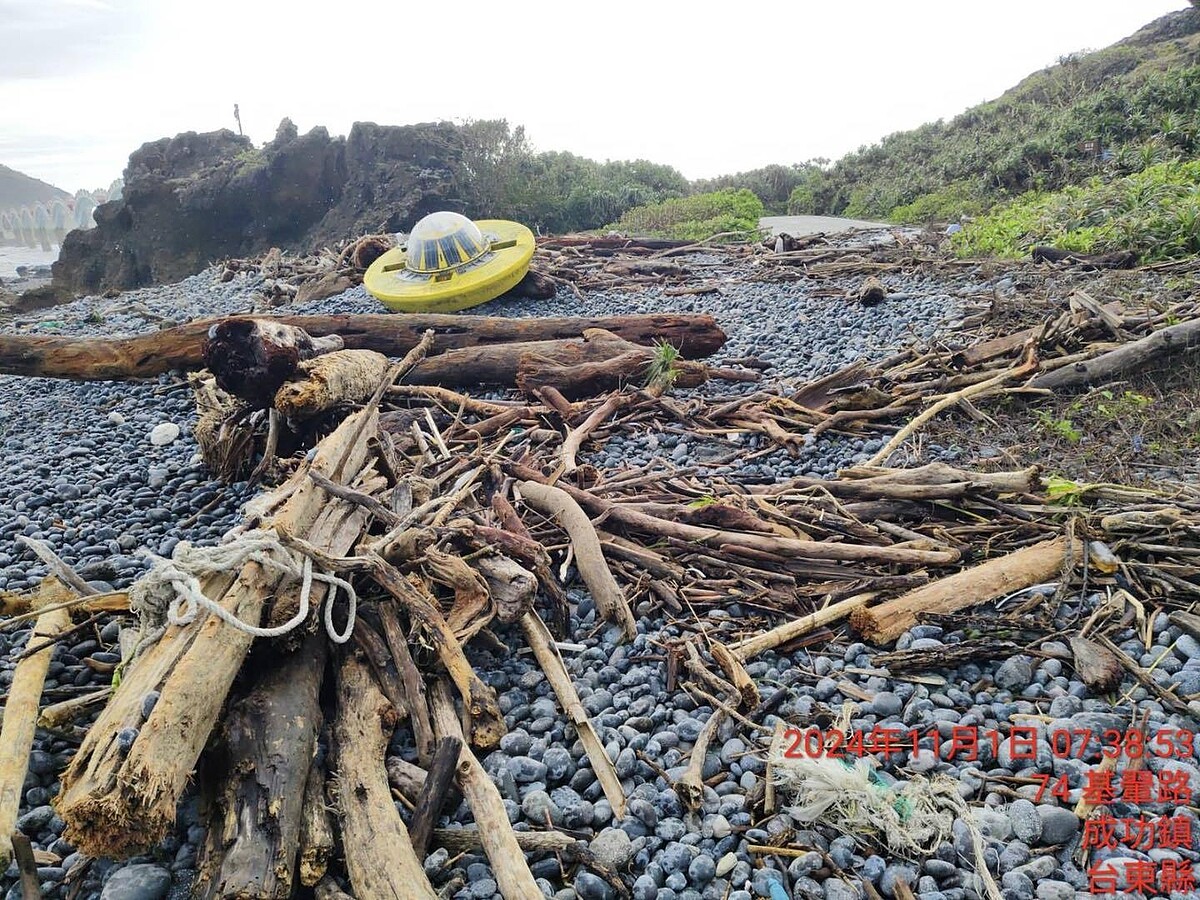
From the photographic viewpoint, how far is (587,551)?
3.22m

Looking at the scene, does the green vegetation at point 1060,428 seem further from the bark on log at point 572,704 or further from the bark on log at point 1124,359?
the bark on log at point 572,704

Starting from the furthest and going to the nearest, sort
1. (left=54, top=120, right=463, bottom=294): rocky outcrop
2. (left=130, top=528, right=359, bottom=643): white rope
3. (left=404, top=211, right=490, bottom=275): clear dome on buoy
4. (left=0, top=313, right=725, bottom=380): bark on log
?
(left=54, top=120, right=463, bottom=294): rocky outcrop, (left=404, top=211, right=490, bottom=275): clear dome on buoy, (left=0, top=313, right=725, bottom=380): bark on log, (left=130, top=528, right=359, bottom=643): white rope

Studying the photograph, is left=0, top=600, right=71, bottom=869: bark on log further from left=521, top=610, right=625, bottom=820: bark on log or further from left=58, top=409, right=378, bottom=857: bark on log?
left=521, top=610, right=625, bottom=820: bark on log

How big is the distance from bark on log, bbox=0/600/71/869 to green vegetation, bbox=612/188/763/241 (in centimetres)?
1293

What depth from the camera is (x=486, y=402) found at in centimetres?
537

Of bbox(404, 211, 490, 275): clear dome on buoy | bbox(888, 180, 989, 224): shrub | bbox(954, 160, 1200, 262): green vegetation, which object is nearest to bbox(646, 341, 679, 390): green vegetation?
bbox(404, 211, 490, 275): clear dome on buoy

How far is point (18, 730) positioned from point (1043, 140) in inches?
684

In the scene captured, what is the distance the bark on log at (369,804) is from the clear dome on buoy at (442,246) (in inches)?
237

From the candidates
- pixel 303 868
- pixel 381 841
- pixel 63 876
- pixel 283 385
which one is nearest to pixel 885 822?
pixel 381 841

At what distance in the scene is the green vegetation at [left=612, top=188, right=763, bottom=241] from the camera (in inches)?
576

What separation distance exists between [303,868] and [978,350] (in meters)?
5.18

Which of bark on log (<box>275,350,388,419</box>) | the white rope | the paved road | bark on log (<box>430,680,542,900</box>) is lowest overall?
bark on log (<box>430,680,542,900</box>)

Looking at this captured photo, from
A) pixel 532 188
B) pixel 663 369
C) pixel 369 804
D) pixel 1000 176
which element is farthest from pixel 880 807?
pixel 532 188

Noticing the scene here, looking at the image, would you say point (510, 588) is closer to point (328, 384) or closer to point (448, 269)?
point (328, 384)
